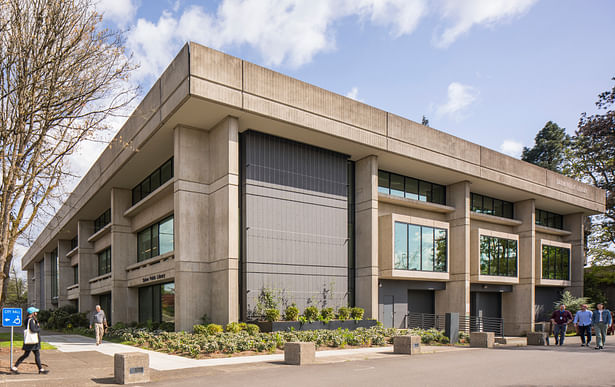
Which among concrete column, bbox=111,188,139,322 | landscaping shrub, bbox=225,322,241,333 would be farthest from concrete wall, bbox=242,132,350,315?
concrete column, bbox=111,188,139,322

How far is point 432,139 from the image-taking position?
28.1m

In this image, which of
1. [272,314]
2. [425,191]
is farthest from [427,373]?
[425,191]

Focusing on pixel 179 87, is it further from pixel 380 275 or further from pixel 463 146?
pixel 463 146

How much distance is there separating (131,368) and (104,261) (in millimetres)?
30306

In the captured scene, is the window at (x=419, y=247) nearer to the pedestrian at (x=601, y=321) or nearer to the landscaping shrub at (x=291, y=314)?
the landscaping shrub at (x=291, y=314)

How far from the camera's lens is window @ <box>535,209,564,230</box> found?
134 feet

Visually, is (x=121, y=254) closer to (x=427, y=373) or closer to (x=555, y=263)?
(x=427, y=373)

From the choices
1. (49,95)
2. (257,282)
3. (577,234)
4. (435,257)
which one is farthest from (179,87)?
(577,234)

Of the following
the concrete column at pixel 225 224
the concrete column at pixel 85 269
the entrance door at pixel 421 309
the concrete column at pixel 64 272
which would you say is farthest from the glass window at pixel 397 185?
the concrete column at pixel 64 272

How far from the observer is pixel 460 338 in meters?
24.0

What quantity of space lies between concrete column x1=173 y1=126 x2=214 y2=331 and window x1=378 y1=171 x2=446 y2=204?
36.5 ft

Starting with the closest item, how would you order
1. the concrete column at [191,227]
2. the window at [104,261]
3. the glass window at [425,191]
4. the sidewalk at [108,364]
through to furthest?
the sidewalk at [108,364] < the concrete column at [191,227] < the glass window at [425,191] < the window at [104,261]

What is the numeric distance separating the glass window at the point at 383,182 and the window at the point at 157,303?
1280 centimetres

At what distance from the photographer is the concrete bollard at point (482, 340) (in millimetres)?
21453
